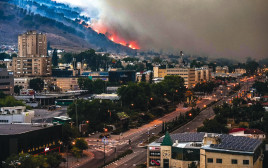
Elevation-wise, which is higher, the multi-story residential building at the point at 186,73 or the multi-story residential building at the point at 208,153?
the multi-story residential building at the point at 186,73

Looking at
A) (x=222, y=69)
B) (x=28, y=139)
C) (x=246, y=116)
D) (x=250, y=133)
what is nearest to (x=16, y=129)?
(x=28, y=139)

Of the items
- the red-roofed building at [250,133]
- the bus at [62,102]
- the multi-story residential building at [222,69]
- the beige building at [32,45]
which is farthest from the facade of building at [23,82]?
the multi-story residential building at [222,69]

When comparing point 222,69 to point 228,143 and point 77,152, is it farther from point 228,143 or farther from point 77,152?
point 228,143

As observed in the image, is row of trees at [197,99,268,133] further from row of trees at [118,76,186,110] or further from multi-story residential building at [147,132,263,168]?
multi-story residential building at [147,132,263,168]

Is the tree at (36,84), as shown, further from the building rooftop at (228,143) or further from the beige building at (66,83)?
the building rooftop at (228,143)

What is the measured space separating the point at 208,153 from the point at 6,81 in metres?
58.2

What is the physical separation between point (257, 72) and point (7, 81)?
327 ft

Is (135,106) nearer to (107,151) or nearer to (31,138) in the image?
(107,151)

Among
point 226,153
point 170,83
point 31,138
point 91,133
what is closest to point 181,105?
point 170,83

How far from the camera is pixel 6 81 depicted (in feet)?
274

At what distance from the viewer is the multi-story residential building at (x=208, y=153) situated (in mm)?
30656

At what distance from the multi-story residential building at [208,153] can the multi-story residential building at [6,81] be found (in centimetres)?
5277

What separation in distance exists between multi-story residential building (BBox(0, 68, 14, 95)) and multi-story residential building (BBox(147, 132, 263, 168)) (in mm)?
52775

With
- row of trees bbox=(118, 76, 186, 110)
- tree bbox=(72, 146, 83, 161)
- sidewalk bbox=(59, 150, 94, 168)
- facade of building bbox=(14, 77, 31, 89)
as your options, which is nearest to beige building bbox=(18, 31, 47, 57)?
facade of building bbox=(14, 77, 31, 89)
